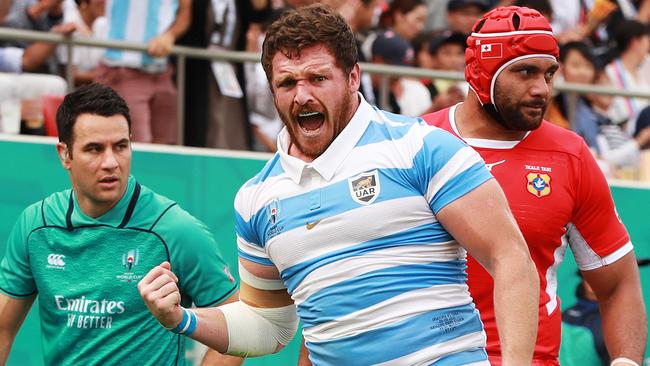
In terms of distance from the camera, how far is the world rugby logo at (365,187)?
4.12 metres

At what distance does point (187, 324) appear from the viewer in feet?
14.5

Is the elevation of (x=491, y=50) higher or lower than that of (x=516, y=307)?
higher

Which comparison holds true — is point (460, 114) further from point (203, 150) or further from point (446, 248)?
point (203, 150)

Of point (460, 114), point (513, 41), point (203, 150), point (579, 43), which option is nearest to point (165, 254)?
point (460, 114)

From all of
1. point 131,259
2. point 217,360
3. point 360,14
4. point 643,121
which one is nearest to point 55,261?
point 131,259

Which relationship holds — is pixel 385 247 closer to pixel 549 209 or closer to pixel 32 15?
pixel 549 209

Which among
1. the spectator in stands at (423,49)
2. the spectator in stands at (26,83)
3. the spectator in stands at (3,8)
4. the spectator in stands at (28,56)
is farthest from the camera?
the spectator in stands at (423,49)

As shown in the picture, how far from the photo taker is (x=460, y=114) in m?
5.32

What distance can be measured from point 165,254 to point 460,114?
1503 mm

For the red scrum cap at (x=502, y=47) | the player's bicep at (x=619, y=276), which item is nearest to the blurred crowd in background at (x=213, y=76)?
the red scrum cap at (x=502, y=47)

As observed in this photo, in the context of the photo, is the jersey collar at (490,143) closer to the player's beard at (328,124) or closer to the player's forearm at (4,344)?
the player's beard at (328,124)

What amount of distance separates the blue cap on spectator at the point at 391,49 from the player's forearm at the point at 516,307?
6.22m

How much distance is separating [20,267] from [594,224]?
266cm

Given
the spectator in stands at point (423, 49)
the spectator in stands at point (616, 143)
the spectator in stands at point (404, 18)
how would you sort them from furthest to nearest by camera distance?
the spectator in stands at point (404, 18) → the spectator in stands at point (423, 49) → the spectator in stands at point (616, 143)
